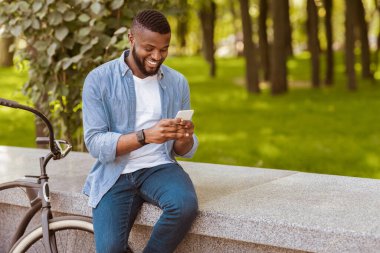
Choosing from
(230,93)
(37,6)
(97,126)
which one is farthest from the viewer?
(230,93)

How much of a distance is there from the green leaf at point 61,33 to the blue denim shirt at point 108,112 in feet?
7.04

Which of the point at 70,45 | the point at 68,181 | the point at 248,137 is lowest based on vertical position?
the point at 248,137

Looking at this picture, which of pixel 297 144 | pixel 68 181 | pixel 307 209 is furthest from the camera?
pixel 297 144

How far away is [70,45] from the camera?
6512 mm

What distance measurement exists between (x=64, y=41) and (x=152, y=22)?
2.71m

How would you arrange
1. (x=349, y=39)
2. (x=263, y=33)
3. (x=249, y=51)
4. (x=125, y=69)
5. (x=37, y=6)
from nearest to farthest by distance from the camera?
1. (x=125, y=69)
2. (x=37, y=6)
3. (x=249, y=51)
4. (x=349, y=39)
5. (x=263, y=33)

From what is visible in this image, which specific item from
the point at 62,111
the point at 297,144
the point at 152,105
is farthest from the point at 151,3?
the point at 297,144

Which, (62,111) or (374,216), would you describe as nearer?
(374,216)

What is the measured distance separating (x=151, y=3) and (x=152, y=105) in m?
2.44

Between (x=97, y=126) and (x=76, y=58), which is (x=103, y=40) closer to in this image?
(x=76, y=58)

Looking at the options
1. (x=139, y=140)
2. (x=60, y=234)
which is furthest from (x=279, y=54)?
(x=139, y=140)

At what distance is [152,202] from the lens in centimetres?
424

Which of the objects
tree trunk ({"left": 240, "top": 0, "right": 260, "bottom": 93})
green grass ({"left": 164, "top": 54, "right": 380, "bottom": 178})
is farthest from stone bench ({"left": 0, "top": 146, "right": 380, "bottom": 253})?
tree trunk ({"left": 240, "top": 0, "right": 260, "bottom": 93})

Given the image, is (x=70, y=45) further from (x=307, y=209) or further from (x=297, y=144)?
(x=297, y=144)
